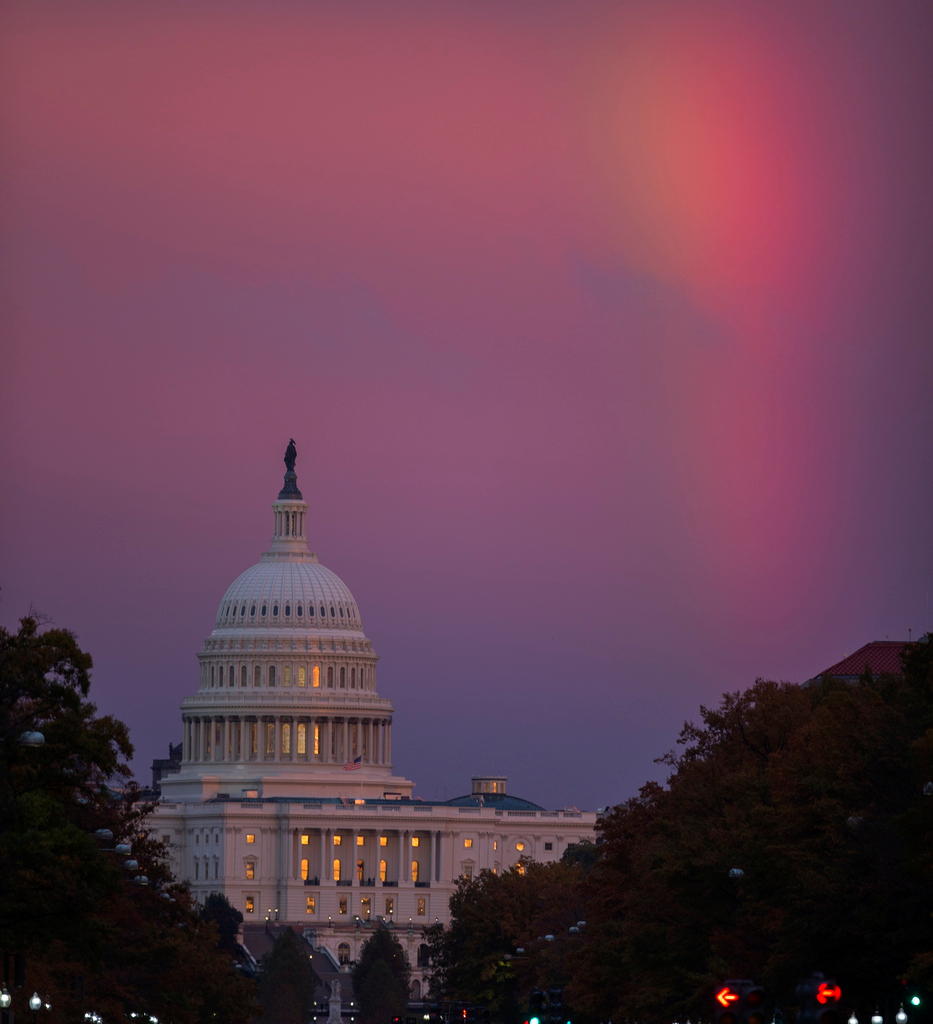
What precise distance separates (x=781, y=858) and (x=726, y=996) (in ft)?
132

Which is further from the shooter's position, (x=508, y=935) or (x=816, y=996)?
(x=508, y=935)

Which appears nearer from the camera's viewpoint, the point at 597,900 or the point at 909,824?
the point at 909,824

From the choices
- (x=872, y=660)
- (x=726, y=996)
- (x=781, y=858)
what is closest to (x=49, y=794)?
(x=781, y=858)

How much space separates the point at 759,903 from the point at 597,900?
36.3m

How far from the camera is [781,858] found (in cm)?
10056

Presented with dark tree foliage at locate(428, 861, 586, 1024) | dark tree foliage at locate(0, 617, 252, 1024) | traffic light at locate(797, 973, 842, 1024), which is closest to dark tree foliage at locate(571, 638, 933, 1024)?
dark tree foliage at locate(0, 617, 252, 1024)

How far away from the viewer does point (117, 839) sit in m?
121

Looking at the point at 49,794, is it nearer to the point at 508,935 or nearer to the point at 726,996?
the point at 726,996

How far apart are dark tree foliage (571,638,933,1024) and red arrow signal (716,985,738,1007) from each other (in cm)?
2460

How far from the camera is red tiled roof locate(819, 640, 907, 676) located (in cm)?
16675

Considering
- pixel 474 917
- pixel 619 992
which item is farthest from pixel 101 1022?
pixel 474 917

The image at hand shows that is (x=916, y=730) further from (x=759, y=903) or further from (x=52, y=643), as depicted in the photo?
(x=52, y=643)

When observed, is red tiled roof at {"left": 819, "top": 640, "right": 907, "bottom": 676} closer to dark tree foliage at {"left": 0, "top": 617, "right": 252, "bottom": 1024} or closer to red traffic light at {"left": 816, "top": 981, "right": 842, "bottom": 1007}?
dark tree foliage at {"left": 0, "top": 617, "right": 252, "bottom": 1024}

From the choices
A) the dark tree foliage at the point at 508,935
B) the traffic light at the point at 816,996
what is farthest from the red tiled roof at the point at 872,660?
the traffic light at the point at 816,996
